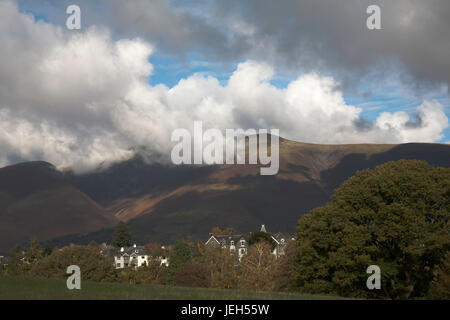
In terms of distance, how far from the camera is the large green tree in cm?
5288

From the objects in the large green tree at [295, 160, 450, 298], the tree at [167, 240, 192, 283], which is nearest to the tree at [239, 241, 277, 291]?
the tree at [167, 240, 192, 283]

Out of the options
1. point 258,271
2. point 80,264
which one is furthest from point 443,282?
point 80,264

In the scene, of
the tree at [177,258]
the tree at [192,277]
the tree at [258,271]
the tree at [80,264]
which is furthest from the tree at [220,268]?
the tree at [80,264]

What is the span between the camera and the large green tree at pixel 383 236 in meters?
52.9

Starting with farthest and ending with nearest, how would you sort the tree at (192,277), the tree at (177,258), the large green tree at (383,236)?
1. the tree at (177,258)
2. the tree at (192,277)
3. the large green tree at (383,236)

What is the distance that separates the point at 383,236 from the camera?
53250 mm

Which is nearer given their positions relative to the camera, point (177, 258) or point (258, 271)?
point (258, 271)

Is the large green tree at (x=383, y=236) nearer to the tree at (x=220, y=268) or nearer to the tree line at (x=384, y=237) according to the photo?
the tree line at (x=384, y=237)

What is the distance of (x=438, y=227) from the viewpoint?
2168 inches

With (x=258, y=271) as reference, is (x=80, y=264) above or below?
above

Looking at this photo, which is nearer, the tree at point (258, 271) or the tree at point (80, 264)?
the tree at point (258, 271)

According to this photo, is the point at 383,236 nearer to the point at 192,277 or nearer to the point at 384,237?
the point at 384,237
